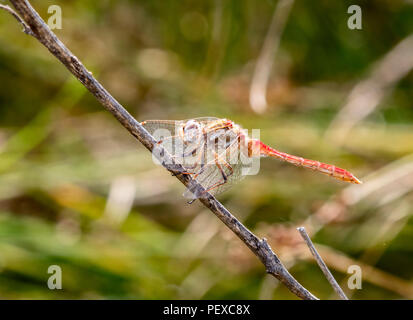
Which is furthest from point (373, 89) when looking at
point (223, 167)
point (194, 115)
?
point (223, 167)

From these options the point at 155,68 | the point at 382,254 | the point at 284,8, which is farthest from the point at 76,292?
the point at 284,8

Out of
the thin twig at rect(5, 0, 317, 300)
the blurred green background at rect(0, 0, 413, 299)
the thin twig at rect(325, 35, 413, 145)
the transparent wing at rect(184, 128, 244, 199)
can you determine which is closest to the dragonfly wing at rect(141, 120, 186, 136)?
the transparent wing at rect(184, 128, 244, 199)

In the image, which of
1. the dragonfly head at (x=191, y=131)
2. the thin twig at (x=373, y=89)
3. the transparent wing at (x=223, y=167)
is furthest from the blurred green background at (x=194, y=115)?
the dragonfly head at (x=191, y=131)

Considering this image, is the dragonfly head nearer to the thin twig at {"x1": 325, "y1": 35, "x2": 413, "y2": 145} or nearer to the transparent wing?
the transparent wing

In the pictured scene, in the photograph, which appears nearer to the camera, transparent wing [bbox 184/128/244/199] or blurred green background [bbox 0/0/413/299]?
transparent wing [bbox 184/128/244/199]

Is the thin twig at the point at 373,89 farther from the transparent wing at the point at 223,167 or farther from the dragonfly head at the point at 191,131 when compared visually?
the dragonfly head at the point at 191,131
